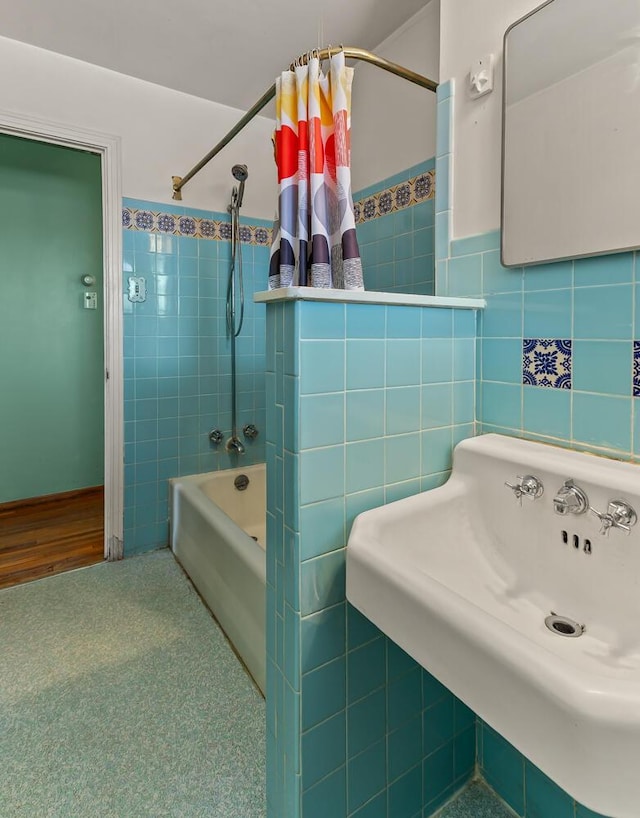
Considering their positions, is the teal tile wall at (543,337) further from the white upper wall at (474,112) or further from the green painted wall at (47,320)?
the green painted wall at (47,320)

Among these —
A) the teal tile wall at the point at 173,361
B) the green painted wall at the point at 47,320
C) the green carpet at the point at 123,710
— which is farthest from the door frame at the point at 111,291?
the green painted wall at the point at 47,320

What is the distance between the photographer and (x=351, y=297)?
0.83m

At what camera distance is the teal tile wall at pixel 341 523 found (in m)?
0.82

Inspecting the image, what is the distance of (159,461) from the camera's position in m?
2.28

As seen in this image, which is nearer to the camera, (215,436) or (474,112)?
(474,112)

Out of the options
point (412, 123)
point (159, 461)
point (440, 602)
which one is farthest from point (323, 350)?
point (159, 461)

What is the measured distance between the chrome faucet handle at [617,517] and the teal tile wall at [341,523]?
343 mm

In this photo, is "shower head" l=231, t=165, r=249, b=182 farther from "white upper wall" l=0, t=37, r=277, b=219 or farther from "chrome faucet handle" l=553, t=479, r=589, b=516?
"chrome faucet handle" l=553, t=479, r=589, b=516

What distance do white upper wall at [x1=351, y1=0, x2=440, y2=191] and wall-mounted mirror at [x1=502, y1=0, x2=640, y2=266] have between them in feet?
2.55

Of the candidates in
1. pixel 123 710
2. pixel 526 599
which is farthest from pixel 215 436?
pixel 526 599

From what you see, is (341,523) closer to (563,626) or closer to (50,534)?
(563,626)

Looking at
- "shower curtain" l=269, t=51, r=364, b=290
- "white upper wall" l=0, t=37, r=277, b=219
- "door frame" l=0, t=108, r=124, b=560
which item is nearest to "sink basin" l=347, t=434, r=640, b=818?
"shower curtain" l=269, t=51, r=364, b=290

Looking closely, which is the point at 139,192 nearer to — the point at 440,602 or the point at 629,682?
the point at 440,602

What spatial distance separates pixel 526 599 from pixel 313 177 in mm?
1054
